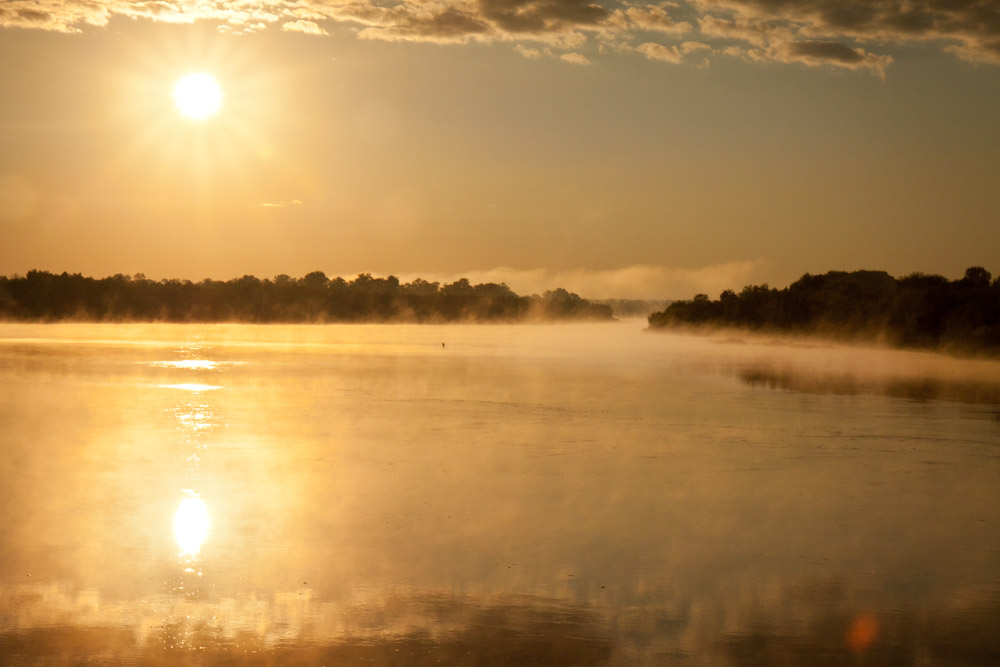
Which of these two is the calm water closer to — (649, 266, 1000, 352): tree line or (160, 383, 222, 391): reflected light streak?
(160, 383, 222, 391): reflected light streak

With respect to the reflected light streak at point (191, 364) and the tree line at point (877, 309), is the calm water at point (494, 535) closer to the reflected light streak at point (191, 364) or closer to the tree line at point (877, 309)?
the reflected light streak at point (191, 364)

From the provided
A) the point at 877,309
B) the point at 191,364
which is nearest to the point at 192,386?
the point at 191,364

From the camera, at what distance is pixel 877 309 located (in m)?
90.6

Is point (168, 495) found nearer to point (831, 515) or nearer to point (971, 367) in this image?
point (831, 515)

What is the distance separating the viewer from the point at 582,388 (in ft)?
114

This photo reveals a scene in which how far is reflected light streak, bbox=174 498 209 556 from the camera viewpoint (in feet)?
37.8

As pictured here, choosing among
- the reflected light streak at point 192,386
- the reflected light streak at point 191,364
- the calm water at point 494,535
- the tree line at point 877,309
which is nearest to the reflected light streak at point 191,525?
the calm water at point 494,535

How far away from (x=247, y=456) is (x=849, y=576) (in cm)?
1084

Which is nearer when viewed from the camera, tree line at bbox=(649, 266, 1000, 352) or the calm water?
the calm water

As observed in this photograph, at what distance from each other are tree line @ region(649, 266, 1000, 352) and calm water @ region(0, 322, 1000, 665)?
1803 inches

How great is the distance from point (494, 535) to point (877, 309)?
278 feet

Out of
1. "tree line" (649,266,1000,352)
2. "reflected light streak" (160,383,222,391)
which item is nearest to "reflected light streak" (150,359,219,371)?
"reflected light streak" (160,383,222,391)

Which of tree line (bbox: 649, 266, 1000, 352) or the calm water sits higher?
tree line (bbox: 649, 266, 1000, 352)

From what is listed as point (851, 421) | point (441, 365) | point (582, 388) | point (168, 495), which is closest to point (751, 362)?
point (441, 365)
